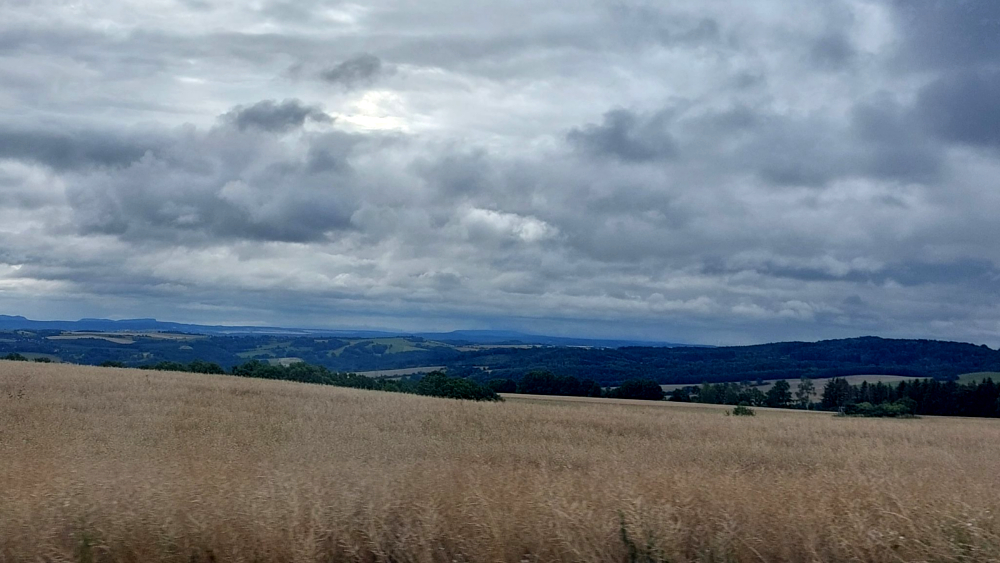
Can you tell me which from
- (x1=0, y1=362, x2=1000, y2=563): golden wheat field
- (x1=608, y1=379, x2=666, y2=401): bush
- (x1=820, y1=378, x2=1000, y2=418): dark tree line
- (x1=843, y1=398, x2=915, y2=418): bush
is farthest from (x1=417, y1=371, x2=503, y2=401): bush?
(x1=608, y1=379, x2=666, y2=401): bush

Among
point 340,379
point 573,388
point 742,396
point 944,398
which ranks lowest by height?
point 573,388

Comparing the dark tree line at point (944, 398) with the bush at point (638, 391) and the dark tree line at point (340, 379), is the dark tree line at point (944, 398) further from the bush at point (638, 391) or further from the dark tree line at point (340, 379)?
the dark tree line at point (340, 379)

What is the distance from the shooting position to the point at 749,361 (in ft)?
324

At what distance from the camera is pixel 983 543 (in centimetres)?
658

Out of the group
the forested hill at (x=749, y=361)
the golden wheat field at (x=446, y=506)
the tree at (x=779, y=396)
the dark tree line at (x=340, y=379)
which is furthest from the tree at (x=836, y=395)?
the golden wheat field at (x=446, y=506)

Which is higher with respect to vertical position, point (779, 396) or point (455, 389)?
point (455, 389)

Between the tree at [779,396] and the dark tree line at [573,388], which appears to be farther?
the tree at [779,396]

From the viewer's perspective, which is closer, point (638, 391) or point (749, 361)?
point (638, 391)

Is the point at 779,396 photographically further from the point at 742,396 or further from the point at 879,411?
the point at 879,411

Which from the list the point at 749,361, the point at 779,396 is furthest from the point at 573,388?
the point at 749,361

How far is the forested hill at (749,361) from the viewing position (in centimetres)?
8244

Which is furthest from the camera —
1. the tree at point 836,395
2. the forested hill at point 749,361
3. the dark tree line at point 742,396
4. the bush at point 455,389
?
the forested hill at point 749,361

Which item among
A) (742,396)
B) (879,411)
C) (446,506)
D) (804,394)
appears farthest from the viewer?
(804,394)

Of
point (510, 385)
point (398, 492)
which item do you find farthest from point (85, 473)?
point (510, 385)
